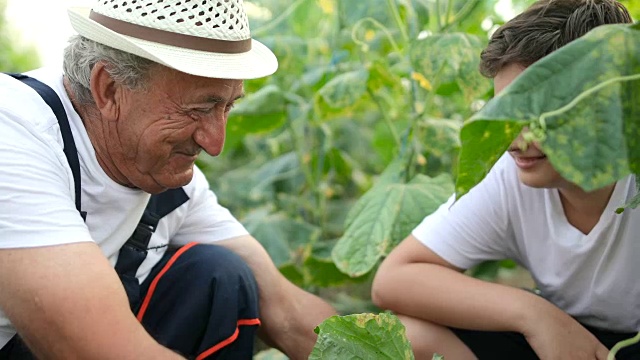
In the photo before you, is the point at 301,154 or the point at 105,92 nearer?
the point at 105,92

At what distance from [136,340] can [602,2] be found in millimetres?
1059

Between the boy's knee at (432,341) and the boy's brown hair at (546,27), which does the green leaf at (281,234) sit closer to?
the boy's knee at (432,341)

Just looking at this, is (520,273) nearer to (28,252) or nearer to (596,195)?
(596,195)

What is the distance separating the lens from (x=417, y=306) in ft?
7.04

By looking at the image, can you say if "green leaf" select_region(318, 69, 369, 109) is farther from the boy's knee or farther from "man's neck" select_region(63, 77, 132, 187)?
"man's neck" select_region(63, 77, 132, 187)

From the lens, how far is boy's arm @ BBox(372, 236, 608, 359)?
1.97 metres

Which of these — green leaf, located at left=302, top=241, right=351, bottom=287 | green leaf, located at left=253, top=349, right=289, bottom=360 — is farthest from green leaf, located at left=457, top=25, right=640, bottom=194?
green leaf, located at left=302, top=241, right=351, bottom=287

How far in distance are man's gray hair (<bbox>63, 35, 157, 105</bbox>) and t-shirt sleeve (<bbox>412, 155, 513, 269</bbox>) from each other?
0.72 m

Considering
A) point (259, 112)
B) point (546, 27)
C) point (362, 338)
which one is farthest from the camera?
point (259, 112)

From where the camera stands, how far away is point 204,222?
234 centimetres

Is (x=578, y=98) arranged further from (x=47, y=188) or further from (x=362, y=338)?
(x=47, y=188)

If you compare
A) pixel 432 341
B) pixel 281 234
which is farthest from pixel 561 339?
pixel 281 234

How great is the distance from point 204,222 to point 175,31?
626 mm

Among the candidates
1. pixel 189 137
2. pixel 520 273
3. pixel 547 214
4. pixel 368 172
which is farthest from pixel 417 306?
pixel 368 172
